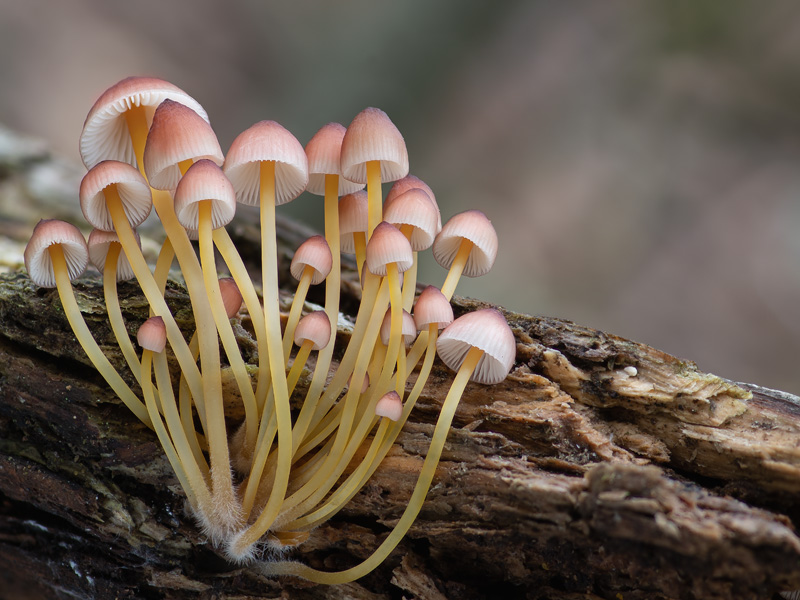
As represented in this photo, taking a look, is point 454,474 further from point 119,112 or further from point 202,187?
point 119,112

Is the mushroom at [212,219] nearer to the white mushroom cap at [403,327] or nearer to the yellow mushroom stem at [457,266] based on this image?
the white mushroom cap at [403,327]

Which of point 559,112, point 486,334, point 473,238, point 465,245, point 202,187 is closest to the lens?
point 202,187

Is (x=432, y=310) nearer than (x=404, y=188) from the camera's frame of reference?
Yes

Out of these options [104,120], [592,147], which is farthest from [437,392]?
[592,147]

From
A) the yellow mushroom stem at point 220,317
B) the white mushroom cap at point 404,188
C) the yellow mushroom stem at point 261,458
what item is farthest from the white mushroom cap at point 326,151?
the yellow mushroom stem at point 261,458

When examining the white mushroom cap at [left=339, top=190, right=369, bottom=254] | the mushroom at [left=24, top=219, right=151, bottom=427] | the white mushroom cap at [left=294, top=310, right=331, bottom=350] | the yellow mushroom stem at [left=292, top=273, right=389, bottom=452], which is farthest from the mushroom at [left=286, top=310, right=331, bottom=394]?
the mushroom at [left=24, top=219, right=151, bottom=427]

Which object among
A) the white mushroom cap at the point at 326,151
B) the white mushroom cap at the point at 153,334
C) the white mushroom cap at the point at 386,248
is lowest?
the white mushroom cap at the point at 153,334

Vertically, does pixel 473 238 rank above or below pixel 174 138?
above

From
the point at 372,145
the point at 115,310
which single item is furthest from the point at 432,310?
the point at 115,310
